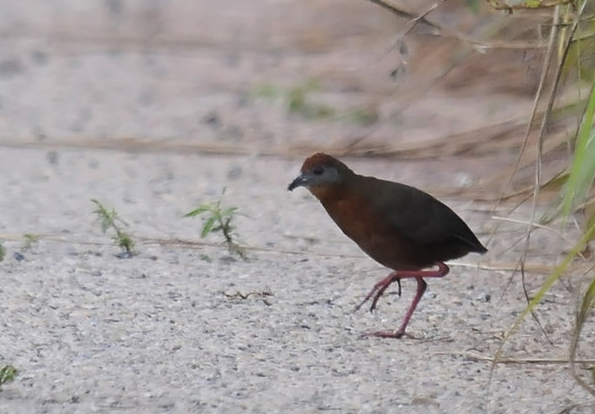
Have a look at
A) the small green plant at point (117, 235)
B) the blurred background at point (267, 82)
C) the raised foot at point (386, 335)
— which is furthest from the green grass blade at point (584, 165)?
the small green plant at point (117, 235)

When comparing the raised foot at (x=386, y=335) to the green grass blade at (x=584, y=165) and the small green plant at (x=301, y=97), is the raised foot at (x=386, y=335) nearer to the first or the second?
the green grass blade at (x=584, y=165)

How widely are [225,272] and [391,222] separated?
919 millimetres

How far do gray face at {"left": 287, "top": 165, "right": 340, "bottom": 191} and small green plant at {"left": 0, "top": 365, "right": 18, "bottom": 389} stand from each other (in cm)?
116

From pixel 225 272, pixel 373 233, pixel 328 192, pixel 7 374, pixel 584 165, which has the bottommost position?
pixel 225 272

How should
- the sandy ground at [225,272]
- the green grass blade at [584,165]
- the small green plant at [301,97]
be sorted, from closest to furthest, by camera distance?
the green grass blade at [584,165], the sandy ground at [225,272], the small green plant at [301,97]

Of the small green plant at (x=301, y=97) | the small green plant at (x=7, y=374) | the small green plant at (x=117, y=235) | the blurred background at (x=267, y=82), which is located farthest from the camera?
the small green plant at (x=301, y=97)

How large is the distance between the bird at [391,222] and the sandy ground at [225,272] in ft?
0.62

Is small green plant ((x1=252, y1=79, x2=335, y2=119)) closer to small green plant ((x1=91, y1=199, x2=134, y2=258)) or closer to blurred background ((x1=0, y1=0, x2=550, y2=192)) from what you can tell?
blurred background ((x1=0, y1=0, x2=550, y2=192))

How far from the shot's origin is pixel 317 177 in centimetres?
457

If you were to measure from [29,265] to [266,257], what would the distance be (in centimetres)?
87

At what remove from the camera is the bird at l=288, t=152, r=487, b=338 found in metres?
4.45

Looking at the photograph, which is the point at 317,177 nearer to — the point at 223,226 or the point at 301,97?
the point at 223,226

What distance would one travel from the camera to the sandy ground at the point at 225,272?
12.5 ft

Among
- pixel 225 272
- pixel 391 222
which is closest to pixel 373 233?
pixel 391 222
